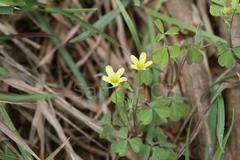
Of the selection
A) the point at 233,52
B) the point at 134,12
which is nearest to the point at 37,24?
the point at 134,12

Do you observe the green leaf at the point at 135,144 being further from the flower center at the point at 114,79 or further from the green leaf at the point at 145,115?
the flower center at the point at 114,79

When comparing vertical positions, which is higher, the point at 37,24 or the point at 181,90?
the point at 37,24

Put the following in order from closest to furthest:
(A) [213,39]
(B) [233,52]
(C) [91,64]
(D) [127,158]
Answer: (B) [233,52] < (D) [127,158] < (A) [213,39] < (C) [91,64]

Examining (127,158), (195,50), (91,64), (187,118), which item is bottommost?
(127,158)

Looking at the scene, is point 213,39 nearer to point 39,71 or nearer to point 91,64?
point 91,64

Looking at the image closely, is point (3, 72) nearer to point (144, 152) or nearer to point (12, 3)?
point (12, 3)

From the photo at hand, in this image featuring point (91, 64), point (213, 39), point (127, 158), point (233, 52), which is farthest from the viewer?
point (91, 64)

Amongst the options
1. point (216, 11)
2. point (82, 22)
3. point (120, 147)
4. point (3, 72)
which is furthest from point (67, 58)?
point (216, 11)

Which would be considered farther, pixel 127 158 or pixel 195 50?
pixel 127 158
